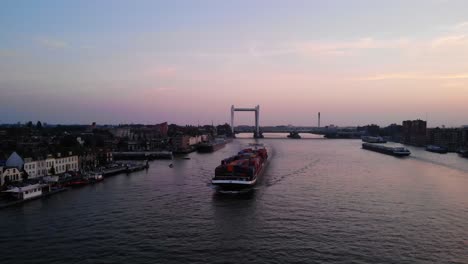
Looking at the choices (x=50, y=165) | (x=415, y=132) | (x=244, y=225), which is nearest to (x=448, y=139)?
(x=415, y=132)

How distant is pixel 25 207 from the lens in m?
10.2

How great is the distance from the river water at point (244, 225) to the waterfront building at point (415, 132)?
108 feet

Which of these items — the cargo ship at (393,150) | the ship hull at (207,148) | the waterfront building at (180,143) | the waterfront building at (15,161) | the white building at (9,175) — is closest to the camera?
the white building at (9,175)

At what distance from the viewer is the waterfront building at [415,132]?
44.3m

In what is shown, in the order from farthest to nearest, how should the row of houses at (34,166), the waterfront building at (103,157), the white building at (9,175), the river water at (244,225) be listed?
the waterfront building at (103,157) → the row of houses at (34,166) → the white building at (9,175) → the river water at (244,225)

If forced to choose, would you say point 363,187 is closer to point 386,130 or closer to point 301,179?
point 301,179

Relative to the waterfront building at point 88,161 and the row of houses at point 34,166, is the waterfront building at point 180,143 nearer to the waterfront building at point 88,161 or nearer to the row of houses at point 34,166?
the waterfront building at point 88,161

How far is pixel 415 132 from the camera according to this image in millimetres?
47094

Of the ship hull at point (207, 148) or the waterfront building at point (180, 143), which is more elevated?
the waterfront building at point (180, 143)

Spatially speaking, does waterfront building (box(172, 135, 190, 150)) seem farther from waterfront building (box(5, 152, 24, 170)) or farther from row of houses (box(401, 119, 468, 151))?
row of houses (box(401, 119, 468, 151))

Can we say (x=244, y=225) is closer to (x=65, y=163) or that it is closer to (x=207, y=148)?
(x=65, y=163)

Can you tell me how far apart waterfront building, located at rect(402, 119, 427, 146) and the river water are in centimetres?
3278

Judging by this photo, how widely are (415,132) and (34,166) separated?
42557mm

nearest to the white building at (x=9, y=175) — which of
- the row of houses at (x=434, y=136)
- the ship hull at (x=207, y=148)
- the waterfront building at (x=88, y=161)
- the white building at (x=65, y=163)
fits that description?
the white building at (x=65, y=163)
